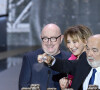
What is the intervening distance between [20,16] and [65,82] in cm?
1003

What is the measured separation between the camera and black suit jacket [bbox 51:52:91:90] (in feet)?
6.24

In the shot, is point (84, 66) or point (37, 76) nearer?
point (84, 66)

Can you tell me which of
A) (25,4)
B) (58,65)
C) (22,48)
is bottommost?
(22,48)

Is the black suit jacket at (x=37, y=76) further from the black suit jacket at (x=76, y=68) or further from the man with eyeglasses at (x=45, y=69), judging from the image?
the black suit jacket at (x=76, y=68)

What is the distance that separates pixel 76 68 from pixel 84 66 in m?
0.09

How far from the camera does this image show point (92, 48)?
5.79ft

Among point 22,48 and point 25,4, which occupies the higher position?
point 25,4

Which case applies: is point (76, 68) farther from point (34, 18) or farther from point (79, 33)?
point (34, 18)

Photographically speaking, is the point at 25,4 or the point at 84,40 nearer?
the point at 84,40

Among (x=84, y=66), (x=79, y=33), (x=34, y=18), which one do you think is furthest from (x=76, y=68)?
(x=34, y=18)

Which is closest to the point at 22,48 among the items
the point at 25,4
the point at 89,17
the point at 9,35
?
the point at 9,35

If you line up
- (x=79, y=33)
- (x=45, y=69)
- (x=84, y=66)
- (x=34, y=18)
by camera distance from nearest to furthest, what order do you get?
(x=84, y=66), (x=79, y=33), (x=45, y=69), (x=34, y=18)

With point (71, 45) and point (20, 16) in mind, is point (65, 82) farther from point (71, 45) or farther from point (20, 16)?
point (20, 16)

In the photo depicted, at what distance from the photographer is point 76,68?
2.05 meters
